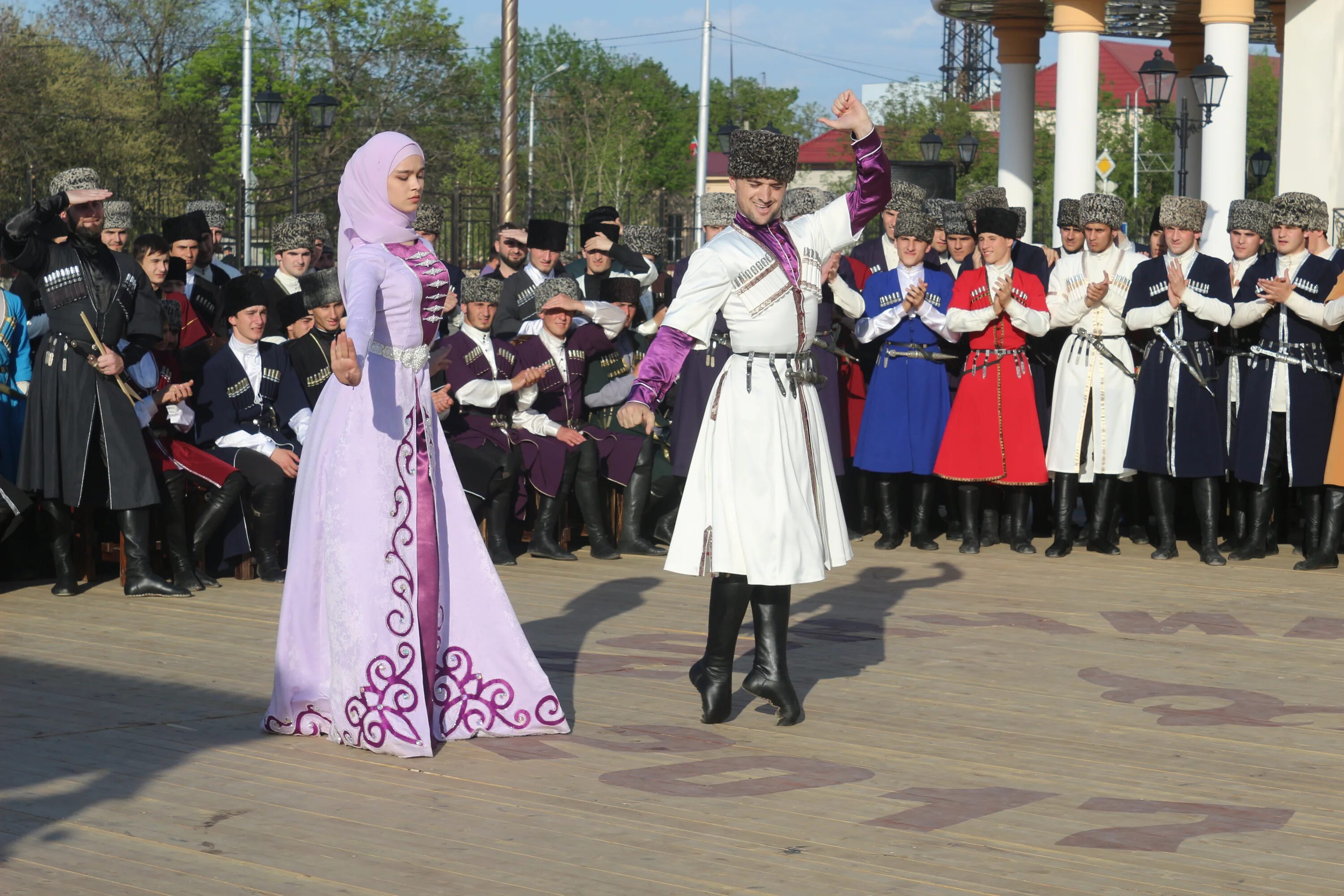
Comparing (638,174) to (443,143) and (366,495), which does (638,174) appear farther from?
(366,495)

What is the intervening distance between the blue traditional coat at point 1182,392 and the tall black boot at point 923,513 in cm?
119

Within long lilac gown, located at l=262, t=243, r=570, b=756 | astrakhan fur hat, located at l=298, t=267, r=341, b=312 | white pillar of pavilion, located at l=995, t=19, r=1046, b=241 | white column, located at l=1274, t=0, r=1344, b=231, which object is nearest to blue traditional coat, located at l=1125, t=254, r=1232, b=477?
astrakhan fur hat, located at l=298, t=267, r=341, b=312

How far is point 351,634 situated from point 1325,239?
6.62m

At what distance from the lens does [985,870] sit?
160 inches

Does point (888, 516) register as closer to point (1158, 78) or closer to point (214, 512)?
point (214, 512)

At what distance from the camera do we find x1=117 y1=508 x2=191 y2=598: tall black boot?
8.04 meters

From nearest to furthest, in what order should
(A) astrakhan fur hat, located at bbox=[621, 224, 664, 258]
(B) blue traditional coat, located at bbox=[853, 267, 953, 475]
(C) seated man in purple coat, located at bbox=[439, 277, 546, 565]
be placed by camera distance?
(C) seated man in purple coat, located at bbox=[439, 277, 546, 565] < (B) blue traditional coat, located at bbox=[853, 267, 953, 475] < (A) astrakhan fur hat, located at bbox=[621, 224, 664, 258]

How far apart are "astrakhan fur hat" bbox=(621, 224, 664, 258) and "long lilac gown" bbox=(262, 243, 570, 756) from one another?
19.8 feet

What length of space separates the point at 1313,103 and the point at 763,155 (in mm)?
11576

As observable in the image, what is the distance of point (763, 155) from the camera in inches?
221

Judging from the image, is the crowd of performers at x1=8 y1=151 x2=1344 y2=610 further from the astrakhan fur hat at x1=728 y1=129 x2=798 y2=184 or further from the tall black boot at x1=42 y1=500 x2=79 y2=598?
the astrakhan fur hat at x1=728 y1=129 x2=798 y2=184

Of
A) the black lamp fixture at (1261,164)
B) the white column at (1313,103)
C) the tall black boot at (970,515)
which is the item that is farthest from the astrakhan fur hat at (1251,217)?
the black lamp fixture at (1261,164)

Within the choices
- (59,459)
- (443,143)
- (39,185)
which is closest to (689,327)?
(59,459)

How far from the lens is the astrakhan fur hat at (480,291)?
30.4 feet
